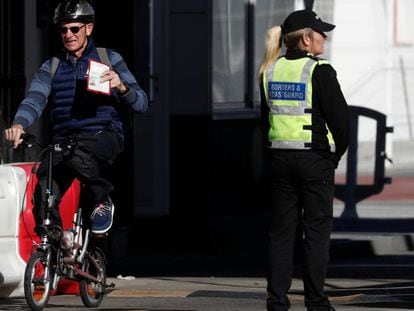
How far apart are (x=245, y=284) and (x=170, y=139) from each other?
294 centimetres

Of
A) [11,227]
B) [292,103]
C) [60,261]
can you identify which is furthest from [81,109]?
[292,103]

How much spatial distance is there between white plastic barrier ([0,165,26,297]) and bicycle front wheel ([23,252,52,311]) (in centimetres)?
67

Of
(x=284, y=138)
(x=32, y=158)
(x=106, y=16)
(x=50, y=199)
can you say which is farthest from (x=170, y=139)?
(x=284, y=138)

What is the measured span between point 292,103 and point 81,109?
162cm

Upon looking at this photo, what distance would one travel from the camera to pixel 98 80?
9.23 metres

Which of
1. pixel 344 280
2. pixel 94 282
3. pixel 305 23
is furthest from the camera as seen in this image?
pixel 344 280

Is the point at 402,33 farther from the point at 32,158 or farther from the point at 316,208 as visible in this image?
the point at 316,208

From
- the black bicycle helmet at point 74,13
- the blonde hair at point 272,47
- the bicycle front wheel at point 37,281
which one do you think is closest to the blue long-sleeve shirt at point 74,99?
the black bicycle helmet at point 74,13

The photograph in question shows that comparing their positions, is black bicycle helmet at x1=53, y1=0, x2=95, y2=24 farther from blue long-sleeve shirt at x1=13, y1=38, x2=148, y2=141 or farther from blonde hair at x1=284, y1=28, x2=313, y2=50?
blonde hair at x1=284, y1=28, x2=313, y2=50

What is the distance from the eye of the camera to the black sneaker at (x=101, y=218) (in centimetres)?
959

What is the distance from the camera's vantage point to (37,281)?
30.3 ft

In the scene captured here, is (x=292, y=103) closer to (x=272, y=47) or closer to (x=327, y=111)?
(x=327, y=111)

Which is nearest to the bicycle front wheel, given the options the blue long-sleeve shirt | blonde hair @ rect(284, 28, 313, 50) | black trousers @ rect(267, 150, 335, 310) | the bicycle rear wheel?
the bicycle rear wheel

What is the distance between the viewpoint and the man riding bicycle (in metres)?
9.49
